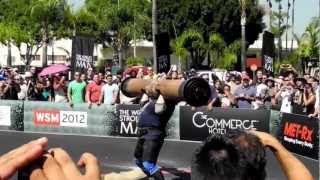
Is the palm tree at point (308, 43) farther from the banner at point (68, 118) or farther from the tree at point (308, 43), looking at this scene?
the banner at point (68, 118)

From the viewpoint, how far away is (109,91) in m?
15.8

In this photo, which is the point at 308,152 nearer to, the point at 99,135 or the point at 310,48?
the point at 99,135

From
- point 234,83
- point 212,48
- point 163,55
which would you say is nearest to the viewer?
point 234,83

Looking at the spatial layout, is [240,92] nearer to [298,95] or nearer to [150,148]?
[298,95]

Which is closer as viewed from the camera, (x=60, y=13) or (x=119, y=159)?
(x=119, y=159)

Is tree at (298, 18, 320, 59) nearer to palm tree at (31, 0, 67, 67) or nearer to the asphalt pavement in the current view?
palm tree at (31, 0, 67, 67)

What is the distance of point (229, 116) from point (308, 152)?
229cm

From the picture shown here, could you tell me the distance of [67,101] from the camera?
16.8m

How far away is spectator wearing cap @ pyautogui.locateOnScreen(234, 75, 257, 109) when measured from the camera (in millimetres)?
14648

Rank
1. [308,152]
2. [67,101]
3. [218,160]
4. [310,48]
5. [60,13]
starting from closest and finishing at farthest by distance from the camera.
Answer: [218,160] < [308,152] < [67,101] < [310,48] < [60,13]

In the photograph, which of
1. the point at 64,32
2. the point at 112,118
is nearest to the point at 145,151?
the point at 112,118

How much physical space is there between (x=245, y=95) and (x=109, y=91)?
3.15m

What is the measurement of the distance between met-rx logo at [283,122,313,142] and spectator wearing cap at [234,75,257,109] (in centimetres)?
196

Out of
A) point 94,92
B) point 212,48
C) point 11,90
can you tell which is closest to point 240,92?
point 94,92
